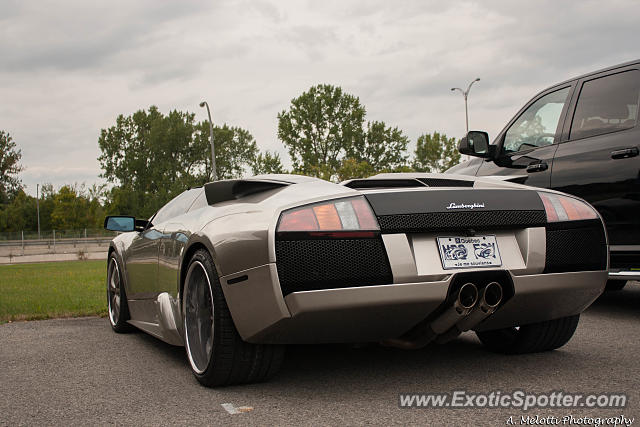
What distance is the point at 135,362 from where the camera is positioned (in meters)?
4.32

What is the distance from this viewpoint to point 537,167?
5.71m

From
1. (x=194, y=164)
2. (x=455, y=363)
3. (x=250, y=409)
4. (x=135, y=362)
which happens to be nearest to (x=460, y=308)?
(x=455, y=363)

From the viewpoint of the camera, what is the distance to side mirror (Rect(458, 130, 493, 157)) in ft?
20.0

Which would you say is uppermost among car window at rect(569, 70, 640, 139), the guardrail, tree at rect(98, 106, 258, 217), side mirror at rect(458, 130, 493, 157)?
tree at rect(98, 106, 258, 217)

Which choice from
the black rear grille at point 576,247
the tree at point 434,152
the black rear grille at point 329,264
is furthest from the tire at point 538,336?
the tree at point 434,152

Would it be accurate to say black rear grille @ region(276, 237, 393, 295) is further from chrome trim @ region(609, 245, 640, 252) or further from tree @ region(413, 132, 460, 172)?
tree @ region(413, 132, 460, 172)

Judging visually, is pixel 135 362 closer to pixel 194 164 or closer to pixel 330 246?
pixel 330 246

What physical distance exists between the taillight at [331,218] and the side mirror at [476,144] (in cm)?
320

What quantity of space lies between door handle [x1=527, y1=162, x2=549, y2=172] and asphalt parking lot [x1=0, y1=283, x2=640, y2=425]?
1372mm

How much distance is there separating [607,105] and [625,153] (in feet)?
2.08

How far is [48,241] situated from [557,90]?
163 ft

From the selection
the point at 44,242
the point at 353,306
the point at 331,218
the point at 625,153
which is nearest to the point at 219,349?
the point at 353,306

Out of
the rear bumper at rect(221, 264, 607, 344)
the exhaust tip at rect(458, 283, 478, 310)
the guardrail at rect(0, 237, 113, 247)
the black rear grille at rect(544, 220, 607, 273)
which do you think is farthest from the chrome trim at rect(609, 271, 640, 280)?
the guardrail at rect(0, 237, 113, 247)

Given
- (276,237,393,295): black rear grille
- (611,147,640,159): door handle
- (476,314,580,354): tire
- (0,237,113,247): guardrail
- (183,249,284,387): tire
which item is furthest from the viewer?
(0,237,113,247): guardrail
